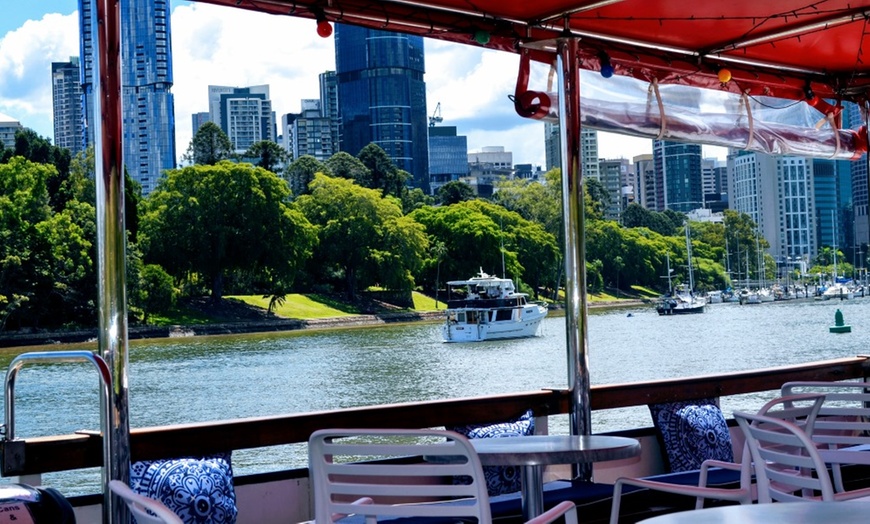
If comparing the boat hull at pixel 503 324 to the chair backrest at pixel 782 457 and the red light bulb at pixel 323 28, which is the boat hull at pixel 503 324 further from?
the chair backrest at pixel 782 457

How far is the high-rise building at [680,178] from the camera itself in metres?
93.4

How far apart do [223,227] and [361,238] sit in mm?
7555

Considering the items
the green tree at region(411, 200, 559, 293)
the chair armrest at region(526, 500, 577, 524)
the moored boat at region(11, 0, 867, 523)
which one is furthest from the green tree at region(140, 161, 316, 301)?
the chair armrest at region(526, 500, 577, 524)

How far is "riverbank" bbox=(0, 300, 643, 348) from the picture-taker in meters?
40.0

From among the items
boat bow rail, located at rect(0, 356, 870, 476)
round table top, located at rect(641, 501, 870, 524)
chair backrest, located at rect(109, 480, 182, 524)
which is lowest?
boat bow rail, located at rect(0, 356, 870, 476)

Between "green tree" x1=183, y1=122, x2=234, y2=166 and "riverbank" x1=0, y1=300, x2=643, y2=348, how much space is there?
15448 millimetres

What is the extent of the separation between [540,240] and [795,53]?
2261 inches

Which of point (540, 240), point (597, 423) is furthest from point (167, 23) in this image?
point (597, 423)

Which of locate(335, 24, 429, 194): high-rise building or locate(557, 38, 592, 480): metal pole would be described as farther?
locate(335, 24, 429, 194): high-rise building

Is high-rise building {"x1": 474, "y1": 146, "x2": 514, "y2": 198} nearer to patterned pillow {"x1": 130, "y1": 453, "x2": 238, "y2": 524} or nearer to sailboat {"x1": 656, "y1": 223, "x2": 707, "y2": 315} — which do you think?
sailboat {"x1": 656, "y1": 223, "x2": 707, "y2": 315}

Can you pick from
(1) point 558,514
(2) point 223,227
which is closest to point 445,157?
(2) point 223,227

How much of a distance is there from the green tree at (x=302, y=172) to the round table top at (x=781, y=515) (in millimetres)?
60324

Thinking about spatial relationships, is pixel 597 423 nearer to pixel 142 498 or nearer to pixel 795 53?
pixel 795 53

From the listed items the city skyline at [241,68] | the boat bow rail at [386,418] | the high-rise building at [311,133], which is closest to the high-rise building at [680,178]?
the city skyline at [241,68]
